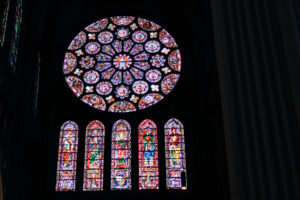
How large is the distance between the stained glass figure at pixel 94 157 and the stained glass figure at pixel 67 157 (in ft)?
1.16

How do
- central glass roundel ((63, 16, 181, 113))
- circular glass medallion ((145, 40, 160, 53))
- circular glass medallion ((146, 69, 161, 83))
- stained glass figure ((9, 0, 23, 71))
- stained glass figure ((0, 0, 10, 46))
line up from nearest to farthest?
stained glass figure ((0, 0, 10, 46)), stained glass figure ((9, 0, 23, 71)), central glass roundel ((63, 16, 181, 113)), circular glass medallion ((146, 69, 161, 83)), circular glass medallion ((145, 40, 160, 53))

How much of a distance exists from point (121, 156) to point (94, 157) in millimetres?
788

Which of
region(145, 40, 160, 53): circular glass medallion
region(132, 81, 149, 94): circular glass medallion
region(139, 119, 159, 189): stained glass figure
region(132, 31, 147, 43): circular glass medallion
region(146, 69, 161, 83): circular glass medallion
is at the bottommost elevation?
region(139, 119, 159, 189): stained glass figure

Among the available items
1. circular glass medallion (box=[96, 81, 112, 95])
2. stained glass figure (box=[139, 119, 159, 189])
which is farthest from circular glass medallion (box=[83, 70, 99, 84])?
stained glass figure (box=[139, 119, 159, 189])

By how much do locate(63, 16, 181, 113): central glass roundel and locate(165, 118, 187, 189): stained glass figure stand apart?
3.40ft

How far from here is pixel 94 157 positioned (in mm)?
12938

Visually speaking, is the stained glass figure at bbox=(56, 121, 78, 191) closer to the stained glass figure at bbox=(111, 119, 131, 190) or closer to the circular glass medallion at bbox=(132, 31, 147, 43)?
the stained glass figure at bbox=(111, 119, 131, 190)

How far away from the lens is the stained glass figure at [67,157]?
12.6 metres

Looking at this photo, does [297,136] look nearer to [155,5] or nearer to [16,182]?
[16,182]

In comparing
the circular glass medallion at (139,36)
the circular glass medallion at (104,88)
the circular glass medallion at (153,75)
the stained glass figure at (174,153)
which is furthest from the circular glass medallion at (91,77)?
the stained glass figure at (174,153)

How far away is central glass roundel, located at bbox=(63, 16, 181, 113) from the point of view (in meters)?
13.9

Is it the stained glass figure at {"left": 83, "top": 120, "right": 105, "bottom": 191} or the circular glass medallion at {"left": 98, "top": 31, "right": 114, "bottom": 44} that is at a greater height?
the circular glass medallion at {"left": 98, "top": 31, "right": 114, "bottom": 44}

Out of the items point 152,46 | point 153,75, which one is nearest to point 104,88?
point 153,75

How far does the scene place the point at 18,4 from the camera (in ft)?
35.8
